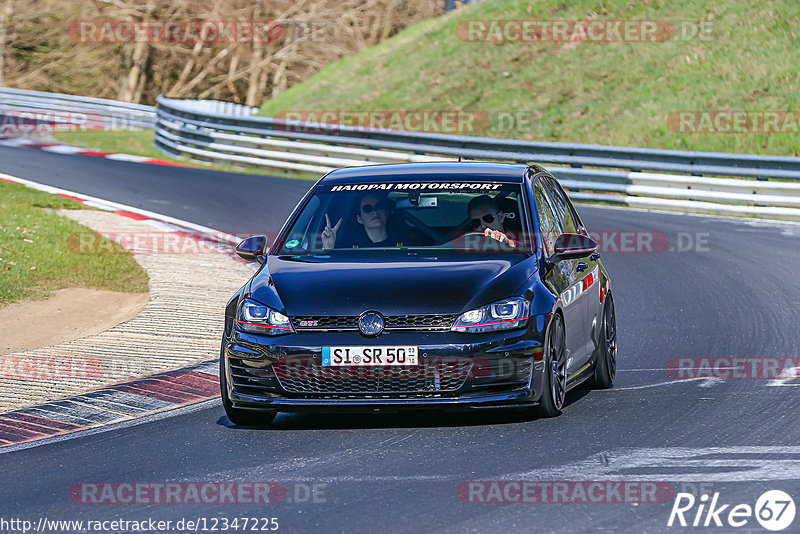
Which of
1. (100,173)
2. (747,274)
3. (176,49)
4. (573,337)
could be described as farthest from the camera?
Result: (176,49)

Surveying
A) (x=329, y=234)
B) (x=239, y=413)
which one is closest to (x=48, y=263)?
(x=329, y=234)

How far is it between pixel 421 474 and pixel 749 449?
5.80ft

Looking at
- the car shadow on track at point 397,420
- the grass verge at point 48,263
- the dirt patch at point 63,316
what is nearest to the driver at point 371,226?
the car shadow on track at point 397,420

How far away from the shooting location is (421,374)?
746cm

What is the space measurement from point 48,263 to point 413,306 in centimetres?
828

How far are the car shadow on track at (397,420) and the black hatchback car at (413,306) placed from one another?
0.66ft

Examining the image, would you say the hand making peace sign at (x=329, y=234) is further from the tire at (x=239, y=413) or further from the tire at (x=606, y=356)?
the tire at (x=606, y=356)

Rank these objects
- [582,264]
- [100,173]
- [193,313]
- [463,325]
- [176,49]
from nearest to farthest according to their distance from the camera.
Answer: [463,325], [582,264], [193,313], [100,173], [176,49]

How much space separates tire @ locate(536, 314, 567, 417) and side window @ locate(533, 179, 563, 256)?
69 cm

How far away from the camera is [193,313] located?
12461mm

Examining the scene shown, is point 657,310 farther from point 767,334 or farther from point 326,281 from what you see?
point 326,281

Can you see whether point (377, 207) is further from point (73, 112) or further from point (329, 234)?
point (73, 112)

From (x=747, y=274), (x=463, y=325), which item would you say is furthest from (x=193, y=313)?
(x=747, y=274)

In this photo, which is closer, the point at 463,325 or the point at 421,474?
the point at 421,474
